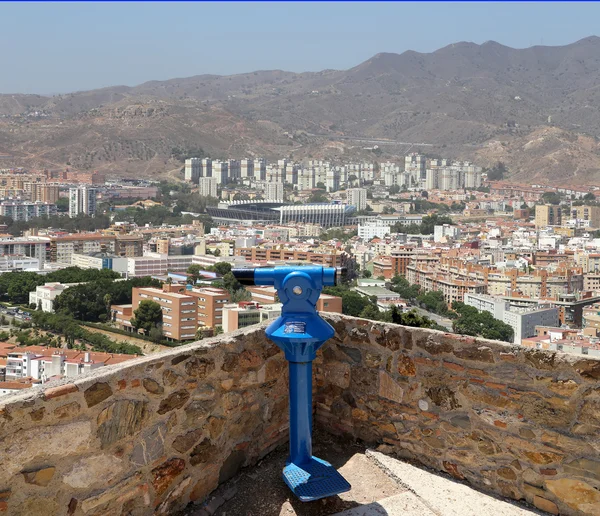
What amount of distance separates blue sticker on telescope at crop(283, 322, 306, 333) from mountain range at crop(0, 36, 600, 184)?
60662mm

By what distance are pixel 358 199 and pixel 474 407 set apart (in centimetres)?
5144

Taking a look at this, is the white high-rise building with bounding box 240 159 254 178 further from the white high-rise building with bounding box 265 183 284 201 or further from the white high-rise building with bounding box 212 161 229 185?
the white high-rise building with bounding box 265 183 284 201

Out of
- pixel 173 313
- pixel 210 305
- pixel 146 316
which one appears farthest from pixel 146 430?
pixel 146 316

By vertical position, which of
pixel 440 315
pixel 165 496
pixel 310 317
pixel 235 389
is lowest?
pixel 440 315

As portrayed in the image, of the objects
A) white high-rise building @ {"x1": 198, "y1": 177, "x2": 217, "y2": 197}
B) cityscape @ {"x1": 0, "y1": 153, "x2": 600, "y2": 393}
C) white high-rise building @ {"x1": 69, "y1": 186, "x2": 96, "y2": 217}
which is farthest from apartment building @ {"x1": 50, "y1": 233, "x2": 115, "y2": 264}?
white high-rise building @ {"x1": 198, "y1": 177, "x2": 217, "y2": 197}

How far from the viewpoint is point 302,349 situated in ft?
4.95

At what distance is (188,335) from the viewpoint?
Result: 17078 millimetres

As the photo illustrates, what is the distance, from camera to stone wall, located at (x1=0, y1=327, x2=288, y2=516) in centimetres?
121

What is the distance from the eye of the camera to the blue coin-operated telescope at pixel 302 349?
150 cm

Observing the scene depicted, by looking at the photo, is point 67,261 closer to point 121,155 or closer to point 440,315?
point 440,315

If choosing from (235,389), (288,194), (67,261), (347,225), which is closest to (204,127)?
(288,194)

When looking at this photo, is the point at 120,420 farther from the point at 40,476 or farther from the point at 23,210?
the point at 23,210

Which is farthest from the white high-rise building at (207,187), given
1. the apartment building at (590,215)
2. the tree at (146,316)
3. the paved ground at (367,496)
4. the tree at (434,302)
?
the paved ground at (367,496)

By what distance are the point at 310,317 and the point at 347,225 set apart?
4445cm
